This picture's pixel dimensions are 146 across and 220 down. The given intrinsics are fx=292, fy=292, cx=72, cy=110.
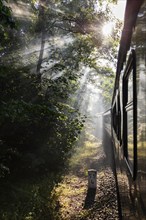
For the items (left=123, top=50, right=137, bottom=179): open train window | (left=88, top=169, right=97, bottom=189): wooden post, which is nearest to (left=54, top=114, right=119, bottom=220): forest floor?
(left=88, top=169, right=97, bottom=189): wooden post

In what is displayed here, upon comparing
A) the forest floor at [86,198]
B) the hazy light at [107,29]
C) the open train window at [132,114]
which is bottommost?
the forest floor at [86,198]

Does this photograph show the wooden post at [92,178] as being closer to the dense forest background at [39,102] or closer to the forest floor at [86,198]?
the forest floor at [86,198]

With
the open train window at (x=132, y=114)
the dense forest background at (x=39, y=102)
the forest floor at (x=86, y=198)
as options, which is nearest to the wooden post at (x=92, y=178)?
the forest floor at (x=86, y=198)

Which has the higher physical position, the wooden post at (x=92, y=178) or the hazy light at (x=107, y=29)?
the hazy light at (x=107, y=29)

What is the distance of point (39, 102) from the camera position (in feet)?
33.9

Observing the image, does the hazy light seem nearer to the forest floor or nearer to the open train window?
the forest floor

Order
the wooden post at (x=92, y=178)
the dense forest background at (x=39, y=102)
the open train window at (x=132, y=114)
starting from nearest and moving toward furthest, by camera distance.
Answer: the open train window at (x=132, y=114), the dense forest background at (x=39, y=102), the wooden post at (x=92, y=178)

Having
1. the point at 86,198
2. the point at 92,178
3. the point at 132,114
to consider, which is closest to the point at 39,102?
the point at 92,178

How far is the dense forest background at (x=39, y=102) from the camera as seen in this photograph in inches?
268

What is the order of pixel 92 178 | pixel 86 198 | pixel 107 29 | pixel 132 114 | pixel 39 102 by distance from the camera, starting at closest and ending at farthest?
pixel 132 114, pixel 86 198, pixel 92 178, pixel 39 102, pixel 107 29

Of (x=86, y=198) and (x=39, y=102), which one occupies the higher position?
(x=39, y=102)

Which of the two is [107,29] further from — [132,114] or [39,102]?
[132,114]

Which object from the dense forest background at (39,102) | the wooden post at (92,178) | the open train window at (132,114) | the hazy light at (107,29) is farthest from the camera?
the hazy light at (107,29)

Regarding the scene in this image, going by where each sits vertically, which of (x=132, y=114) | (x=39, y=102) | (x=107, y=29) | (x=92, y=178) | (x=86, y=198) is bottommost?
(x=86, y=198)
